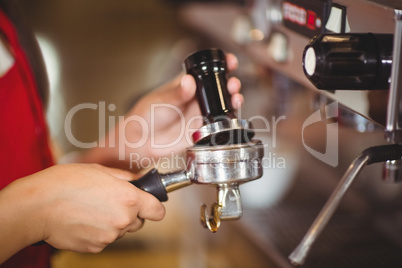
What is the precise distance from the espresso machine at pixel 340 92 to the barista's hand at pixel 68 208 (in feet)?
0.69

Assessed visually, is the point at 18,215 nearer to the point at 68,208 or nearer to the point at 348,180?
the point at 68,208

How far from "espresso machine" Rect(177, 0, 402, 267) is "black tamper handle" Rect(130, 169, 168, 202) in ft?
0.60

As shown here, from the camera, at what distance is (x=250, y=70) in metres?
1.43

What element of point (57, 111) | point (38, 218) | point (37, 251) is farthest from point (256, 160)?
point (57, 111)

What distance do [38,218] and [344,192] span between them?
35cm

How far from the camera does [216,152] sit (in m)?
0.59

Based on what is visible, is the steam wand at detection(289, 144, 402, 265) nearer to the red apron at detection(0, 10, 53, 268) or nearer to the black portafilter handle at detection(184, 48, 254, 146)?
the black portafilter handle at detection(184, 48, 254, 146)

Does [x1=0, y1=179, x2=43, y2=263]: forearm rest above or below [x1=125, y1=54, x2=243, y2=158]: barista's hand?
below

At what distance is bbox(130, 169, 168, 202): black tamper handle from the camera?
656 millimetres

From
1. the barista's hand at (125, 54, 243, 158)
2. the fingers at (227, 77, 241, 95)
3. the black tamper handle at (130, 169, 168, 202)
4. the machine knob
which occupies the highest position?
the machine knob

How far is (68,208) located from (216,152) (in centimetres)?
18

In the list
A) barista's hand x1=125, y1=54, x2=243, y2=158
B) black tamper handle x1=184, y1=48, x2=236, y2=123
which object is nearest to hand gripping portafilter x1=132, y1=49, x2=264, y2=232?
black tamper handle x1=184, y1=48, x2=236, y2=123

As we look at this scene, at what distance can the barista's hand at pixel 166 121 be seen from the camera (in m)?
0.85

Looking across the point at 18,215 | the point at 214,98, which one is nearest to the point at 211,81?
the point at 214,98
